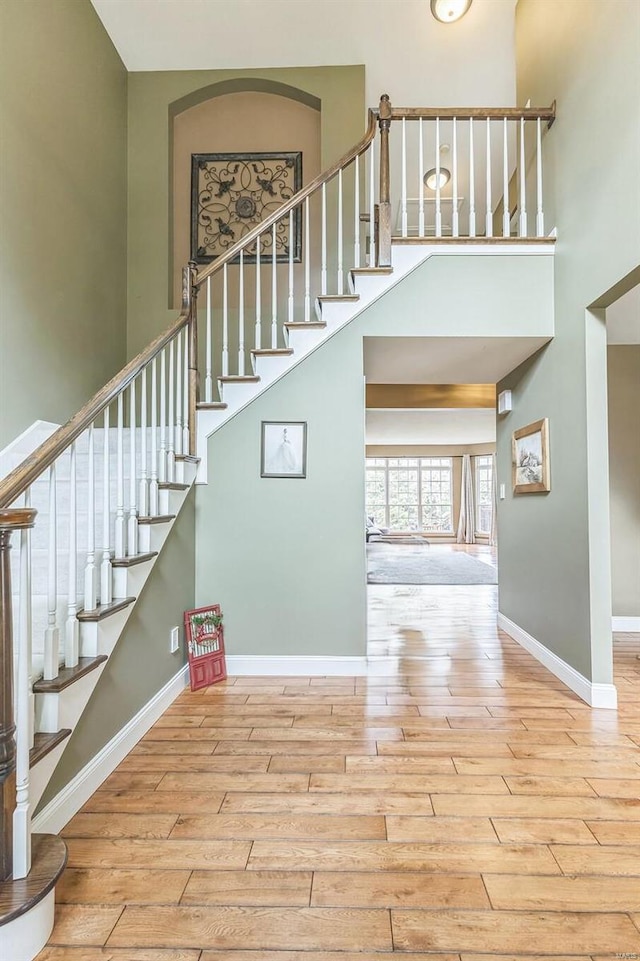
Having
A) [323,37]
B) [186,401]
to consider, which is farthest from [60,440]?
[323,37]

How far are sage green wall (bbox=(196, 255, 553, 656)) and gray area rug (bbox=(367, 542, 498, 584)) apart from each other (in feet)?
11.5

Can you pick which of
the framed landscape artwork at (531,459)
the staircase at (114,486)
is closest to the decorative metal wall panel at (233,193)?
the staircase at (114,486)

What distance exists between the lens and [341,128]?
4.10 metres

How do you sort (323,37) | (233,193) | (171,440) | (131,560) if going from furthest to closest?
(233,193) < (323,37) < (171,440) < (131,560)

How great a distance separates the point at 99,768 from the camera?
6.54 feet

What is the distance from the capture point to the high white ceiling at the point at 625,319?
312cm

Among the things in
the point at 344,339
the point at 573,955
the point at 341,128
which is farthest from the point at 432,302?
the point at 573,955

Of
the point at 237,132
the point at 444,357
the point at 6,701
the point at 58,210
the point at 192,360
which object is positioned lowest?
the point at 6,701

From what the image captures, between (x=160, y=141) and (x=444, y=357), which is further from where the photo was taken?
(x=160, y=141)

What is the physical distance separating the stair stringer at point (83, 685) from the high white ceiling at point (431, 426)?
6256 mm

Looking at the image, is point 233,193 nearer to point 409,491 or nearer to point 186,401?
point 186,401

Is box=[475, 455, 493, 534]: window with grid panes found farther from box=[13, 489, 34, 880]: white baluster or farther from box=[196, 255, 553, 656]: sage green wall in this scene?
box=[13, 489, 34, 880]: white baluster

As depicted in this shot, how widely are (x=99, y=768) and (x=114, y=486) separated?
1362mm

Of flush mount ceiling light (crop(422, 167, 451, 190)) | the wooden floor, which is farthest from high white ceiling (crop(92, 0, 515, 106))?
the wooden floor
